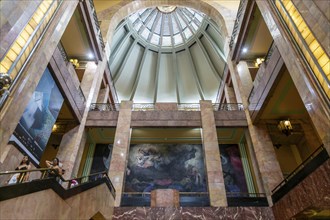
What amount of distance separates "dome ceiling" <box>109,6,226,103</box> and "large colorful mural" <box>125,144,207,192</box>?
710 cm

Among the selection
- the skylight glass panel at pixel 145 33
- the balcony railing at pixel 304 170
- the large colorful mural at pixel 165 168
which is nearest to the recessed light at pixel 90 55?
the large colorful mural at pixel 165 168

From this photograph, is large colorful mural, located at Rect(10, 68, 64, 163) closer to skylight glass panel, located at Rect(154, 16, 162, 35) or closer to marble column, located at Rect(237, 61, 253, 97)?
marble column, located at Rect(237, 61, 253, 97)

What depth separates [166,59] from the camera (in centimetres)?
1892

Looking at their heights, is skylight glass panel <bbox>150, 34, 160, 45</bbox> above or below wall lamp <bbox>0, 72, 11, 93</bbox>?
above

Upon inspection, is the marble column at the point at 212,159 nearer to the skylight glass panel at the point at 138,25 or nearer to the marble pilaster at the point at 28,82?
the marble pilaster at the point at 28,82

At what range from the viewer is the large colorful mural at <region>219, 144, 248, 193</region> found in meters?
10.0

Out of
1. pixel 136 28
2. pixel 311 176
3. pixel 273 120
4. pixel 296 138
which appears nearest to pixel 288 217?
pixel 311 176

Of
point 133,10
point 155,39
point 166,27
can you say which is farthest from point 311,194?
point 166,27

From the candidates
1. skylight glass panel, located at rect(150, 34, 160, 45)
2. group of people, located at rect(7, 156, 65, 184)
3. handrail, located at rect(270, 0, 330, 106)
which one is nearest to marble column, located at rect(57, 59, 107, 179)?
group of people, located at rect(7, 156, 65, 184)

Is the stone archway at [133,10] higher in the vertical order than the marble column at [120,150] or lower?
higher

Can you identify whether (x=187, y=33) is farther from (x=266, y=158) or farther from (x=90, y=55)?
(x=266, y=158)

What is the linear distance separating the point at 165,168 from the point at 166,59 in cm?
1105

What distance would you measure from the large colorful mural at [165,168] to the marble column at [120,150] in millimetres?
2209

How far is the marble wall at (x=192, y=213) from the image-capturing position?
6.62 m
